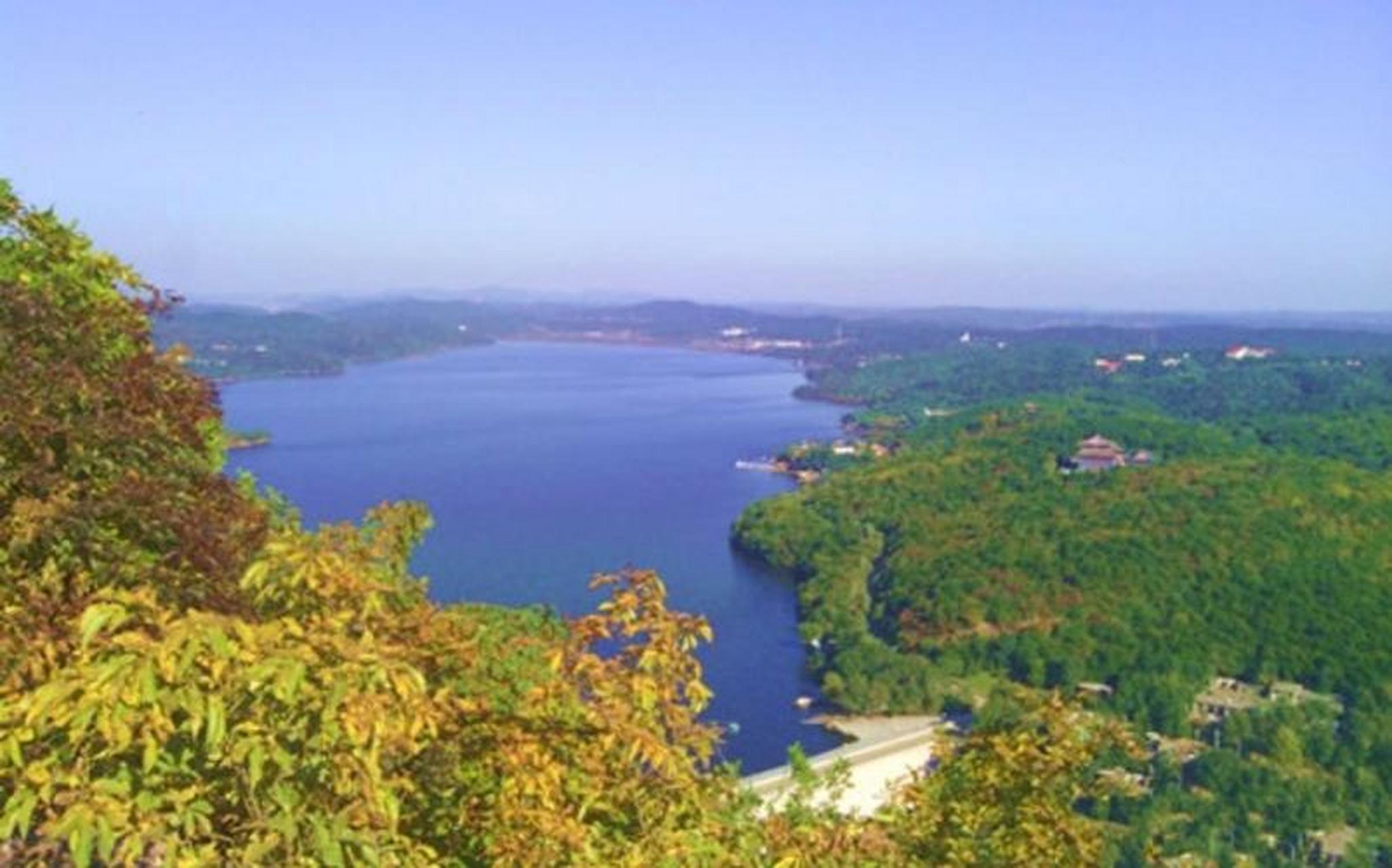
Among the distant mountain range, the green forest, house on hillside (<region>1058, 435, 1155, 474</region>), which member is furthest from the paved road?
the distant mountain range

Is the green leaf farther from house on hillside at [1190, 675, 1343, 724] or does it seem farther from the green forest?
house on hillside at [1190, 675, 1343, 724]

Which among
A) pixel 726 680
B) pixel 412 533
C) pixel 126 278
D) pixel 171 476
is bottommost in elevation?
pixel 726 680

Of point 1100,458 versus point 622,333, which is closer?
point 1100,458

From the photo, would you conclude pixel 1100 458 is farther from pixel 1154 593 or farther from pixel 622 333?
pixel 622 333

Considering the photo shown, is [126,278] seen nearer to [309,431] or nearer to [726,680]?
[726,680]

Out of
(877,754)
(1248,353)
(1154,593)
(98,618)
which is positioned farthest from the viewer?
(1248,353)

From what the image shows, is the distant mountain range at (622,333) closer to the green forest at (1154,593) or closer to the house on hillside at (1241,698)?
the green forest at (1154,593)

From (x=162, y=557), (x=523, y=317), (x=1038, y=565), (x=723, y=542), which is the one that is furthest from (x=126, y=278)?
(x=523, y=317)

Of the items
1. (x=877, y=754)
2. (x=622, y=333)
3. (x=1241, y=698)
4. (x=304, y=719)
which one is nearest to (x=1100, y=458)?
(x=1241, y=698)

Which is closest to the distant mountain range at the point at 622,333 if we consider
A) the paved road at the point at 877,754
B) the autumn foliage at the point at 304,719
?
the paved road at the point at 877,754
